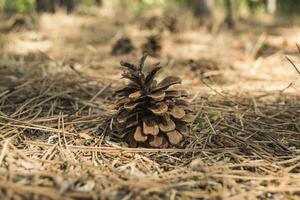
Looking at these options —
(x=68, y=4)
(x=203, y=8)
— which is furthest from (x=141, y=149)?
(x=68, y=4)

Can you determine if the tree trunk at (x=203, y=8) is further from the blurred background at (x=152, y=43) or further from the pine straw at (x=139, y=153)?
the pine straw at (x=139, y=153)

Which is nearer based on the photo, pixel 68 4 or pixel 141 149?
pixel 141 149

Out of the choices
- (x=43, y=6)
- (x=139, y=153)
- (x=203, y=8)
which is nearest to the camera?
(x=139, y=153)

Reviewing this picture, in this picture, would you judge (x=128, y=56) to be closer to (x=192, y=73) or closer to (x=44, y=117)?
(x=192, y=73)

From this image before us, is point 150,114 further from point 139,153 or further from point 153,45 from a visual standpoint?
point 153,45

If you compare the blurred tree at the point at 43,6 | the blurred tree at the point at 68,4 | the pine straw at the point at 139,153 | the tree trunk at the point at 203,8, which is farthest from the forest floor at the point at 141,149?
the blurred tree at the point at 68,4

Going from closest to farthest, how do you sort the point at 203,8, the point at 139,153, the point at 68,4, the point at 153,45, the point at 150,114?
the point at 139,153 < the point at 150,114 < the point at 153,45 < the point at 203,8 < the point at 68,4

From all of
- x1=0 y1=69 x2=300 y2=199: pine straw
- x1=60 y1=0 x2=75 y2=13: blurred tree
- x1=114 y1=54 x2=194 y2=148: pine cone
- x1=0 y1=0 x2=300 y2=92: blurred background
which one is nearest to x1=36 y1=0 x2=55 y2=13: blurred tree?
x1=0 y1=0 x2=300 y2=92: blurred background
